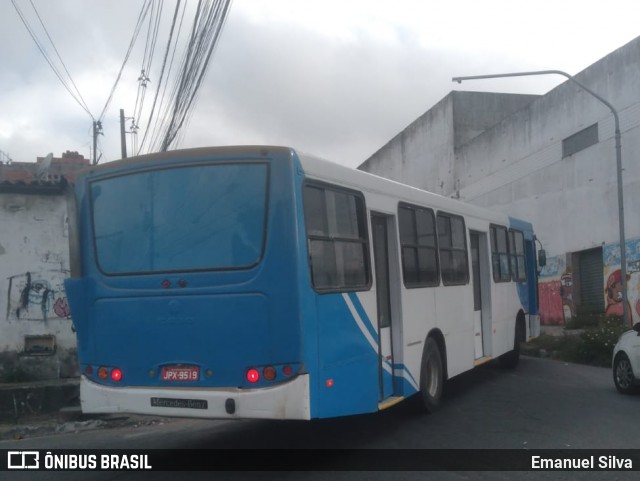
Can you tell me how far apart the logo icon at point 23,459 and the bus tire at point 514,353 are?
387 inches

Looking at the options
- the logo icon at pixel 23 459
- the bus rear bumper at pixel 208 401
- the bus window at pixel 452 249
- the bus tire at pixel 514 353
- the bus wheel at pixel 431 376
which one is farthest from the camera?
A: the bus tire at pixel 514 353

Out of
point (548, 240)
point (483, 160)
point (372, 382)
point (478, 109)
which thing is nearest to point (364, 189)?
point (372, 382)

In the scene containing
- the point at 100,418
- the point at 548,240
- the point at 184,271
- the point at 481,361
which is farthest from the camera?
the point at 548,240

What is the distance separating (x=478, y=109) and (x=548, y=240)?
37.5 feet

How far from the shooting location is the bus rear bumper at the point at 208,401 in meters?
6.65

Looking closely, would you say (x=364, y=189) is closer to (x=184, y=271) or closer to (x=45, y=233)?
(x=184, y=271)

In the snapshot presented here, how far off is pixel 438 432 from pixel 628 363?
175 inches

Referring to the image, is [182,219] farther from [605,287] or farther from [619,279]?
[605,287]

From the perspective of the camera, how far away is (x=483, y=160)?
3406 centimetres

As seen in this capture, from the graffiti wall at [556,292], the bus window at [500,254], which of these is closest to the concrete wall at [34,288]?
the bus window at [500,254]

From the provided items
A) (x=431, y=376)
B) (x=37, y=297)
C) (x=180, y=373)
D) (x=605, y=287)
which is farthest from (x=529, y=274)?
(x=180, y=373)

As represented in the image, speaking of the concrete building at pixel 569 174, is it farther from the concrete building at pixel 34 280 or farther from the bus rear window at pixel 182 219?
the bus rear window at pixel 182 219

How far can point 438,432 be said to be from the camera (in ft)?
30.3

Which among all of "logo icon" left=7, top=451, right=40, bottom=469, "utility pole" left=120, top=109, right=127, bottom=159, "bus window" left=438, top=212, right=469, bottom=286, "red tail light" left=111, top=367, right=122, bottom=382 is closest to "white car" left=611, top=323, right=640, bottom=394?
"bus window" left=438, top=212, right=469, bottom=286
